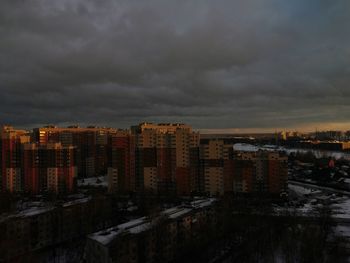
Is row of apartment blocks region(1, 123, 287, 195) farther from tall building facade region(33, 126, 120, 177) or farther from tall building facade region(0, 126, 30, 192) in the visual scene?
tall building facade region(33, 126, 120, 177)

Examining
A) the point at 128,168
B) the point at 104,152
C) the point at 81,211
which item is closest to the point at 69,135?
the point at 104,152

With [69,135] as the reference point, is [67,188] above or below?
below

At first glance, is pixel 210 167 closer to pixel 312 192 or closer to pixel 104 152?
pixel 312 192

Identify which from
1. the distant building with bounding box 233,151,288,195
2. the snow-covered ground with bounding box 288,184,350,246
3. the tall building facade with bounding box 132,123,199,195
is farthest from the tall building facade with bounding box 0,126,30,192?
the snow-covered ground with bounding box 288,184,350,246

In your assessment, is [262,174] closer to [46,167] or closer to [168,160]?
[168,160]

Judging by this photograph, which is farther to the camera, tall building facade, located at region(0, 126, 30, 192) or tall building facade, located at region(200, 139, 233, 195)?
tall building facade, located at region(0, 126, 30, 192)

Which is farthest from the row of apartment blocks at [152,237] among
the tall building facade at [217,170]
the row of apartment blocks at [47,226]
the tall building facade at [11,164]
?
the tall building facade at [11,164]
